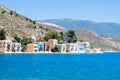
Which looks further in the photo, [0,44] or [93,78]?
[0,44]

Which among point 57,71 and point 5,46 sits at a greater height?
point 5,46

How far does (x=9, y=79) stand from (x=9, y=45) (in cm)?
13820

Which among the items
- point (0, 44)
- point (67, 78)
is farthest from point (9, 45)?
point (67, 78)

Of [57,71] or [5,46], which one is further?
[5,46]

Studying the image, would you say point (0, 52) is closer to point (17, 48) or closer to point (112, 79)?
point (17, 48)

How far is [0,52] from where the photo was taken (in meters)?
193

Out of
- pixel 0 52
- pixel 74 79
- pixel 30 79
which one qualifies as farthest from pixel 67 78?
pixel 0 52

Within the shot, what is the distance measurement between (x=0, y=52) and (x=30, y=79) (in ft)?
448

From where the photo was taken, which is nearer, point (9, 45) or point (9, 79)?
point (9, 79)

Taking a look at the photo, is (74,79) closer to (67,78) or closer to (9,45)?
(67,78)

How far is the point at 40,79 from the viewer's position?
58.7 m

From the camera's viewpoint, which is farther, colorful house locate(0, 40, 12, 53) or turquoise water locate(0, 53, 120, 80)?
colorful house locate(0, 40, 12, 53)

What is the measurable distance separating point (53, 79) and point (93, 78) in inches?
243

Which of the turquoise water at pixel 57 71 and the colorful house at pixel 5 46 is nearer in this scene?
the turquoise water at pixel 57 71
